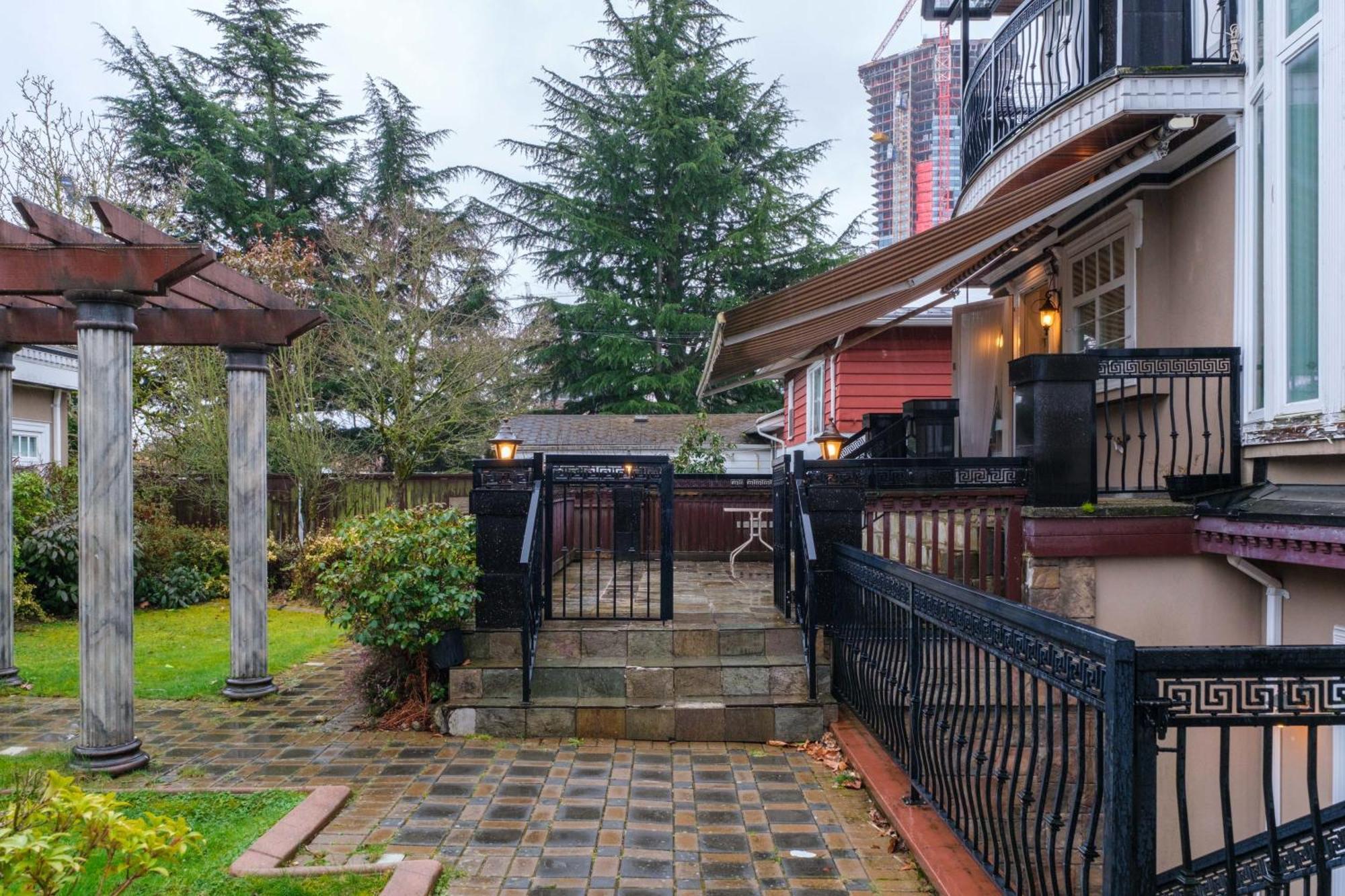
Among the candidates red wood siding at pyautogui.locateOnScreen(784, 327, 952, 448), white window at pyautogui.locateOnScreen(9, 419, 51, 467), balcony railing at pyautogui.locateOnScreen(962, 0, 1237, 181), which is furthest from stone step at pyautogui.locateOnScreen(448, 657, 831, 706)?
white window at pyautogui.locateOnScreen(9, 419, 51, 467)

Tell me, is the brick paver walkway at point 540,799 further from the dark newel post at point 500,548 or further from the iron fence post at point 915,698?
the dark newel post at point 500,548

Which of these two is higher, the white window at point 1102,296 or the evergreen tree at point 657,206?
the evergreen tree at point 657,206

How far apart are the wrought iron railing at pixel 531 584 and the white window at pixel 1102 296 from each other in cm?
500

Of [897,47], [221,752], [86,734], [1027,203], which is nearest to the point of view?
[86,734]

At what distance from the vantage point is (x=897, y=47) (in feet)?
371

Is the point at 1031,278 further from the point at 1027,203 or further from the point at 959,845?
the point at 959,845

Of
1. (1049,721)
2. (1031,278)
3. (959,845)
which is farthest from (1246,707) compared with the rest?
(1031,278)

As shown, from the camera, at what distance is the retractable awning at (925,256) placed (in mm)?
6199

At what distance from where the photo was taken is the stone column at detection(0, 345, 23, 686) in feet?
20.9

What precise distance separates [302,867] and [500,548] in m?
2.49

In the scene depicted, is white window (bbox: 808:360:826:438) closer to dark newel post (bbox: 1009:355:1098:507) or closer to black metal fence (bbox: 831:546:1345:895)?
dark newel post (bbox: 1009:355:1098:507)

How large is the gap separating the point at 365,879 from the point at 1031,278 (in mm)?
8819

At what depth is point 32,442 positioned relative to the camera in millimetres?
13648

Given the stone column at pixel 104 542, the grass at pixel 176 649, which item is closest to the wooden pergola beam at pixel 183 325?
the stone column at pixel 104 542
